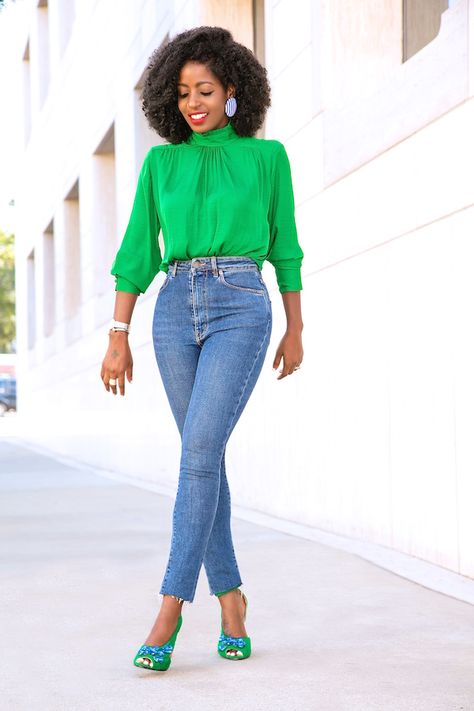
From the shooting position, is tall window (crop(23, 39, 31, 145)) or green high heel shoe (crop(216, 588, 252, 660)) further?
tall window (crop(23, 39, 31, 145))

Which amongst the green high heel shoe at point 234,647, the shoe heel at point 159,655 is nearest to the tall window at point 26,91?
the green high heel shoe at point 234,647

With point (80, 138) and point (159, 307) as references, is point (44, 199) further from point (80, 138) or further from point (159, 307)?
point (159, 307)

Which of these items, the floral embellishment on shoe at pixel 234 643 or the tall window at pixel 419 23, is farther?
the tall window at pixel 419 23

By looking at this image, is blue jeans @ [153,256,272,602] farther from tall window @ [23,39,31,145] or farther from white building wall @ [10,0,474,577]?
tall window @ [23,39,31,145]

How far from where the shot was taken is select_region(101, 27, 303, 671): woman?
135 inches

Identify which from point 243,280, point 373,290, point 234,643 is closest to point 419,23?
point 373,290

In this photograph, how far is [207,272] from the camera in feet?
11.4

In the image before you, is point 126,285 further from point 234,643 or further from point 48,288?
point 48,288

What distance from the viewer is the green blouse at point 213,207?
11.4 ft

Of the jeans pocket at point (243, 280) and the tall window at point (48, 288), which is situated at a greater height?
the tall window at point (48, 288)

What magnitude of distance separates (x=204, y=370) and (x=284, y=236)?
22.0 inches

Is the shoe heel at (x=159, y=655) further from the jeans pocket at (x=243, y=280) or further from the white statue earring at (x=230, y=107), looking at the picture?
the white statue earring at (x=230, y=107)

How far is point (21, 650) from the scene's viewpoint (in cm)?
384

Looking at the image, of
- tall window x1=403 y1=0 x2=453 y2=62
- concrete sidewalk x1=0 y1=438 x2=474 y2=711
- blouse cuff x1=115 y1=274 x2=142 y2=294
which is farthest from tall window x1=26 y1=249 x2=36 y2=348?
blouse cuff x1=115 y1=274 x2=142 y2=294
